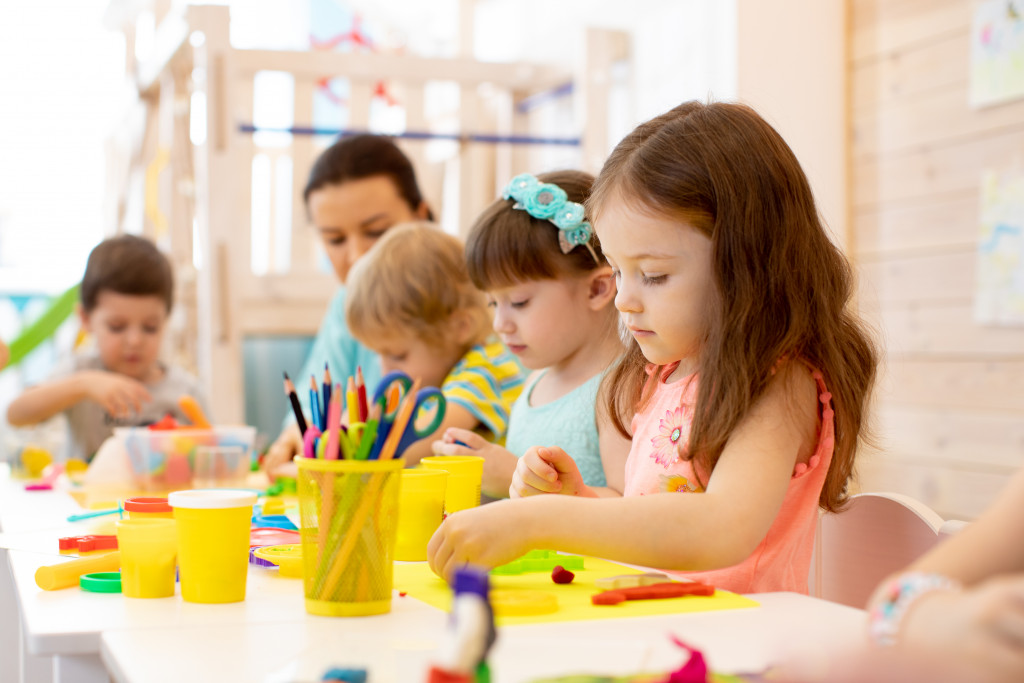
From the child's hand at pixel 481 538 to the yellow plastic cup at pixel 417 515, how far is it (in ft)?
0.43

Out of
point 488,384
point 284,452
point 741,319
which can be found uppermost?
point 741,319

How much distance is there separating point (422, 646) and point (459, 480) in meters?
0.38

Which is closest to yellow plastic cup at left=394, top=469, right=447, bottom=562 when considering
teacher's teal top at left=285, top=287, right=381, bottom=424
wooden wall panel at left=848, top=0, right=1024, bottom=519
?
teacher's teal top at left=285, top=287, right=381, bottom=424

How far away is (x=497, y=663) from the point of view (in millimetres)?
568

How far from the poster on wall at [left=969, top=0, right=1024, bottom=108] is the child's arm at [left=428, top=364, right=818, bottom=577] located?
5.33ft

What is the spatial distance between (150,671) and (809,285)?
2.15 ft

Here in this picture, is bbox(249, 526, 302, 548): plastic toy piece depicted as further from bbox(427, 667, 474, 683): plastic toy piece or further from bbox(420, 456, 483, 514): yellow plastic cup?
bbox(427, 667, 474, 683): plastic toy piece

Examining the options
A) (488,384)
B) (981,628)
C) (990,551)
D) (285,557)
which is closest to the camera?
(981,628)

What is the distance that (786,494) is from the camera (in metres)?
0.91

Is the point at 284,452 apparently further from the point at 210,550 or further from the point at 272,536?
the point at 210,550

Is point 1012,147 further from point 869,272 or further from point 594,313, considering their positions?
point 594,313

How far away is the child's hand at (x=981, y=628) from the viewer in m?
0.36

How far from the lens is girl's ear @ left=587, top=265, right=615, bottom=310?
1.34 metres

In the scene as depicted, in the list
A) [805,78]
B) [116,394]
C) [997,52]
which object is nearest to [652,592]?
[116,394]
